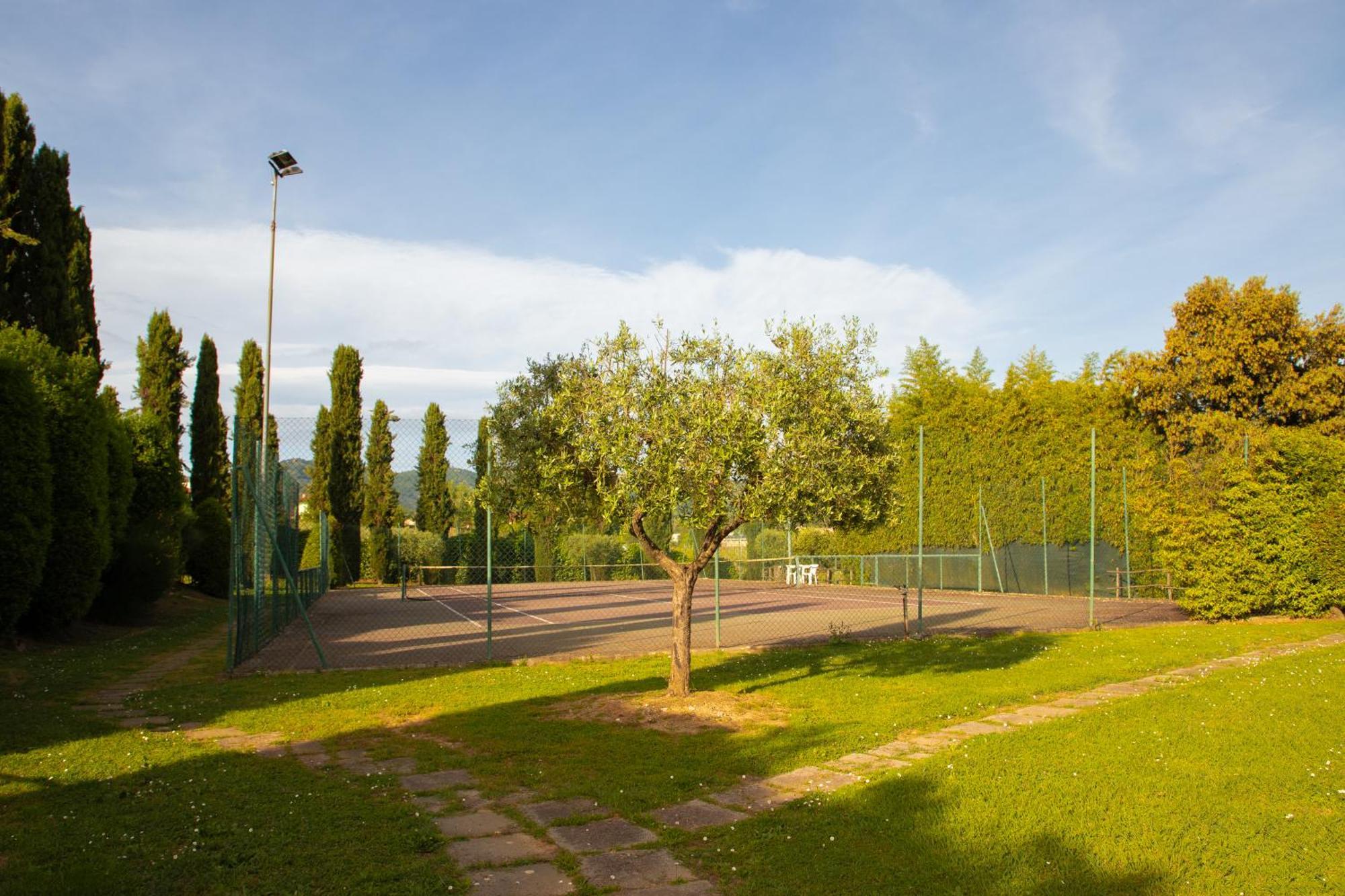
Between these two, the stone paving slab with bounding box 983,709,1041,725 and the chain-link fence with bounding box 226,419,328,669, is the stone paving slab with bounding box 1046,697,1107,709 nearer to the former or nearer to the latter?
the stone paving slab with bounding box 983,709,1041,725

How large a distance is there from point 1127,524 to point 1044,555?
353 centimetres

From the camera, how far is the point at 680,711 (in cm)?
802

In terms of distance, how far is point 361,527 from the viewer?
117 ft

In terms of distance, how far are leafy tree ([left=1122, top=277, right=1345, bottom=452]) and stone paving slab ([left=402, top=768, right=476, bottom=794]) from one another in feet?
71.8

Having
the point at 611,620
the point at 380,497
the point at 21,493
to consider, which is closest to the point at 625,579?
the point at 380,497

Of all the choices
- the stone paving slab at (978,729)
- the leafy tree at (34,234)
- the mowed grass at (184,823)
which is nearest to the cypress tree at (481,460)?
the mowed grass at (184,823)

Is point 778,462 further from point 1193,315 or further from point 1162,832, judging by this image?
point 1193,315

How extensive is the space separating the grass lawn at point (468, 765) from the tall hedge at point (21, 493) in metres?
1.04

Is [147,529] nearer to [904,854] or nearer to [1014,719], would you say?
[1014,719]

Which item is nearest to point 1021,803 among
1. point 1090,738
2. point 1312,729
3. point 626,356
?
point 1090,738

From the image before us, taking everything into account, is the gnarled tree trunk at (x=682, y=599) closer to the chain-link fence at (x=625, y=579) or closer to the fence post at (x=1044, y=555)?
the chain-link fence at (x=625, y=579)

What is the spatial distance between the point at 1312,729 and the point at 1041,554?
18945 mm

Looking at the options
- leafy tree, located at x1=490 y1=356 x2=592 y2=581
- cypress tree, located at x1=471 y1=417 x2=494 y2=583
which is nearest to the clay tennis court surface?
cypress tree, located at x1=471 y1=417 x2=494 y2=583

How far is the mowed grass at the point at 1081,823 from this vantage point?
153 inches
